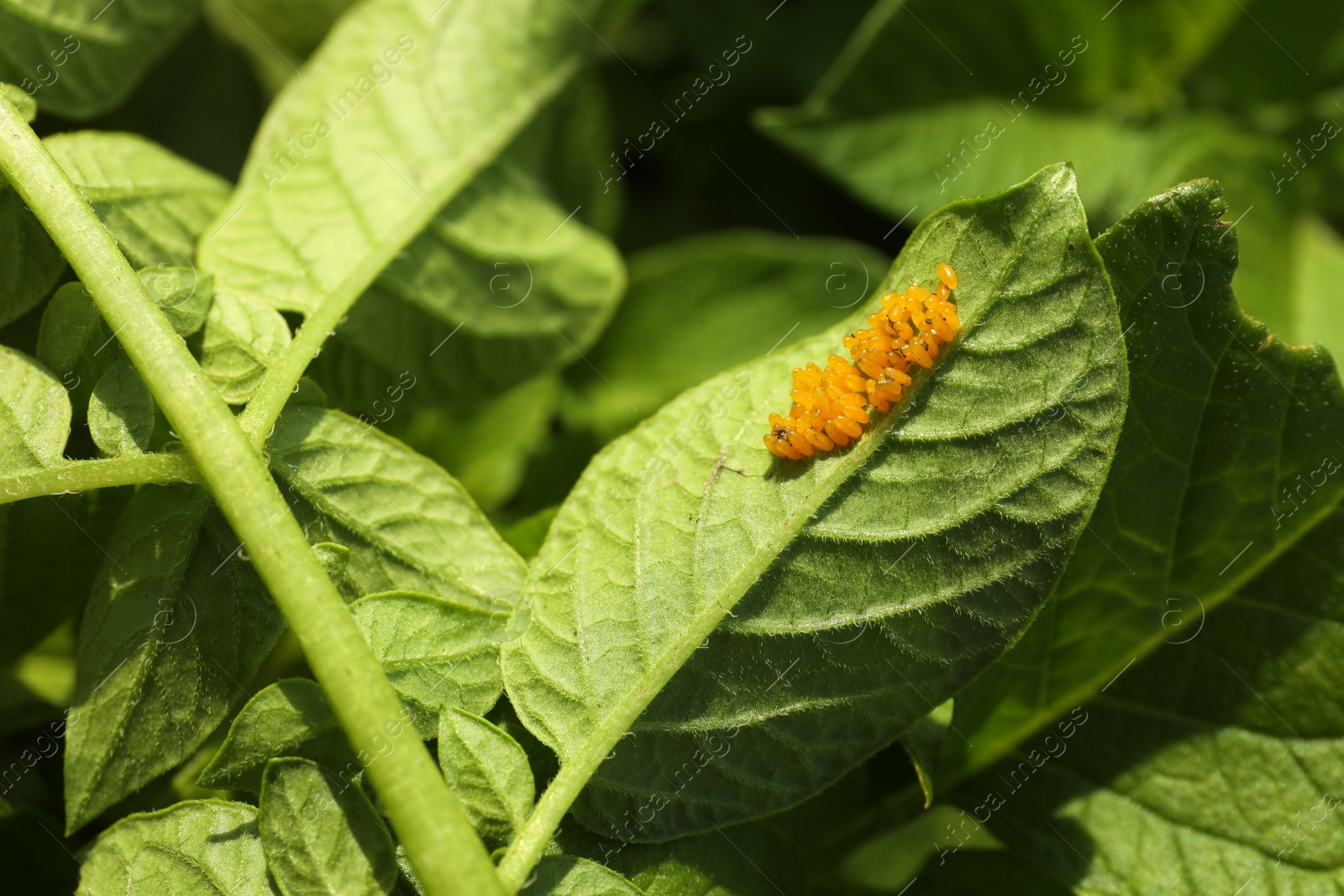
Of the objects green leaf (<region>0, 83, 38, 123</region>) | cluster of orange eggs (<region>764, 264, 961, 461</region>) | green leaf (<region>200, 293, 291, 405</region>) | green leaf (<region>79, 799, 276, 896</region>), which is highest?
green leaf (<region>0, 83, 38, 123</region>)

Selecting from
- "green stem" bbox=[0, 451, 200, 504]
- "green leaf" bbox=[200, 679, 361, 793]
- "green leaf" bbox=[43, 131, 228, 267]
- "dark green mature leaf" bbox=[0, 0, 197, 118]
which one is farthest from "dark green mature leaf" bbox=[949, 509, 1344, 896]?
"dark green mature leaf" bbox=[0, 0, 197, 118]

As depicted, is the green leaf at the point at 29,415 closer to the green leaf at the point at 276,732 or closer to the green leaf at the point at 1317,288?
the green leaf at the point at 276,732

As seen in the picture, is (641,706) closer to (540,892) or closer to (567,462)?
(540,892)

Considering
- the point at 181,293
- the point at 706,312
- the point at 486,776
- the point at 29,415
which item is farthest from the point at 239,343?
the point at 706,312

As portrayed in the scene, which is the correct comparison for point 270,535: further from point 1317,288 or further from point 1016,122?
point 1317,288

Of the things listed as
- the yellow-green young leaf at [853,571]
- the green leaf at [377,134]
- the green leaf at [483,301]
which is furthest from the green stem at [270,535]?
the green leaf at [483,301]

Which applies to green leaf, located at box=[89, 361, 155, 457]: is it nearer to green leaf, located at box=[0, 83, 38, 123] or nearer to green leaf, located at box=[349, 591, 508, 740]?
green leaf, located at box=[349, 591, 508, 740]
